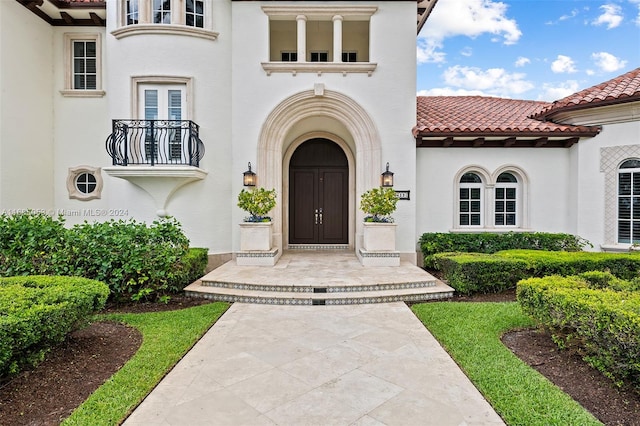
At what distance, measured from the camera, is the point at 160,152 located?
31.7 ft

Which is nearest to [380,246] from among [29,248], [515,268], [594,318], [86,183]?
[515,268]

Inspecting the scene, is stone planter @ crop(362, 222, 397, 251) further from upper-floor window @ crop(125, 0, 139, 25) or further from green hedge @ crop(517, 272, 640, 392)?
upper-floor window @ crop(125, 0, 139, 25)

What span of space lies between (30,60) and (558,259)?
14.5m

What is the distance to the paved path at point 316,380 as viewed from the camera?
308 cm

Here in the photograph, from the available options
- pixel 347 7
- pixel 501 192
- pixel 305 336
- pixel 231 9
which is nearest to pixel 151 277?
pixel 305 336

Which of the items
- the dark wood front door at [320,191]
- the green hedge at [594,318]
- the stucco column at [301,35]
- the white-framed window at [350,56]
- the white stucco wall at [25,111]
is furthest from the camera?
the dark wood front door at [320,191]

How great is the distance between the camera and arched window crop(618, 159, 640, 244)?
9273 millimetres

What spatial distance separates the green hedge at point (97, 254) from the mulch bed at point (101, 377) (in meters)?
1.17

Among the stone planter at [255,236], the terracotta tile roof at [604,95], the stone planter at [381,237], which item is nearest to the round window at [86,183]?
the stone planter at [255,236]

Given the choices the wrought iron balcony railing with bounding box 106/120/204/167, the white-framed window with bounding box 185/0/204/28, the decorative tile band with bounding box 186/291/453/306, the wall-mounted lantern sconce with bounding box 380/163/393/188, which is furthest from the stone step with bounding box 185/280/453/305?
the white-framed window with bounding box 185/0/204/28

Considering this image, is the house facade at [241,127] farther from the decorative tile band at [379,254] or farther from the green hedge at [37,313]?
the green hedge at [37,313]

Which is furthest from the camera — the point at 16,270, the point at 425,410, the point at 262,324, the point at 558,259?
the point at 558,259

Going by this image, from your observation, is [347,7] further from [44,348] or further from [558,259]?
[44,348]

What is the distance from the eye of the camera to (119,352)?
4.50 meters
